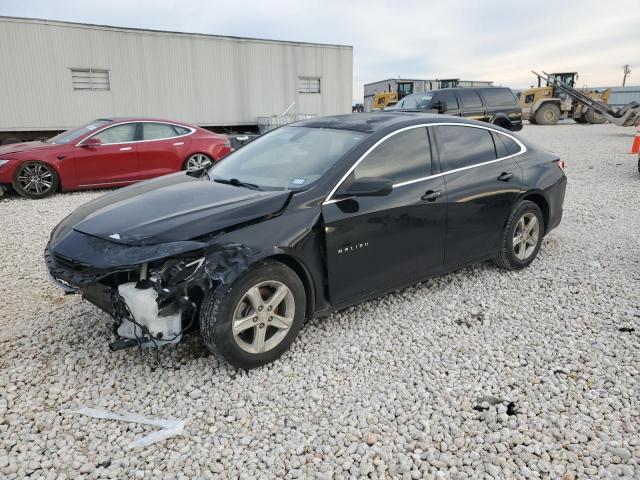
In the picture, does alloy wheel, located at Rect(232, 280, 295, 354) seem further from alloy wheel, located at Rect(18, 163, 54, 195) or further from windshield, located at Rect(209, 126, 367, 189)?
alloy wheel, located at Rect(18, 163, 54, 195)

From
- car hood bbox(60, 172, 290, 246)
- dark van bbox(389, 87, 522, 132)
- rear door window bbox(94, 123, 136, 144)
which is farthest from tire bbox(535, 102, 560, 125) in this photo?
car hood bbox(60, 172, 290, 246)

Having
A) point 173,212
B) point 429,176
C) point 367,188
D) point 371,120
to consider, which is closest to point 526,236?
point 429,176

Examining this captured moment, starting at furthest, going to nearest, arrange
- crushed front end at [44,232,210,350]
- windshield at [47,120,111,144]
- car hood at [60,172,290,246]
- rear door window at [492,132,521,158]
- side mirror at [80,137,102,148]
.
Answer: windshield at [47,120,111,144] < side mirror at [80,137,102,148] < rear door window at [492,132,521,158] < car hood at [60,172,290,246] < crushed front end at [44,232,210,350]

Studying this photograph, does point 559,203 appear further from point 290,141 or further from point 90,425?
point 90,425

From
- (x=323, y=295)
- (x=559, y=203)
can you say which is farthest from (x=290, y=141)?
(x=559, y=203)

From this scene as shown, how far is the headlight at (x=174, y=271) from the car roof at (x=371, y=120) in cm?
173

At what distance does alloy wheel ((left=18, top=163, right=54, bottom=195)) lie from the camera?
826 cm

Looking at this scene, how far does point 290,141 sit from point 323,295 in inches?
55.1

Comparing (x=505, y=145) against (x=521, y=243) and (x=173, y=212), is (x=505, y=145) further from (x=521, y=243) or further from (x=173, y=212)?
(x=173, y=212)

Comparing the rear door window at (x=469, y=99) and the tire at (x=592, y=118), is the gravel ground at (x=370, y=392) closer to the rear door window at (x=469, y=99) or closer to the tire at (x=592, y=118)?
the rear door window at (x=469, y=99)

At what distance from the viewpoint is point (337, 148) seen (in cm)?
359

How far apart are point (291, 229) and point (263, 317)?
567mm

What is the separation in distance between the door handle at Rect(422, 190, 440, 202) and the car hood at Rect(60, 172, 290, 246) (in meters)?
1.18

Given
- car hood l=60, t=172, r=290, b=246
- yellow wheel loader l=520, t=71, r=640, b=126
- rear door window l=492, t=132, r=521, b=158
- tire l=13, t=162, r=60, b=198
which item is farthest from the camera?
yellow wheel loader l=520, t=71, r=640, b=126
